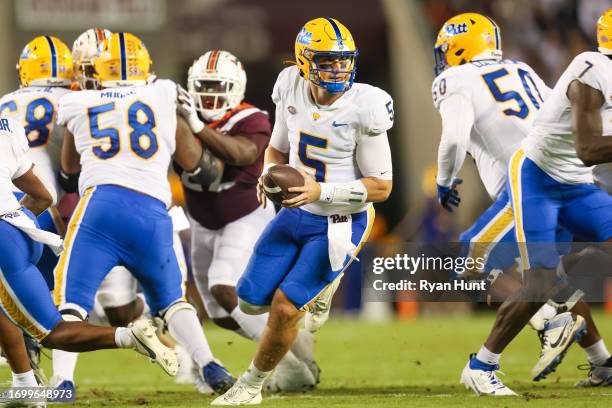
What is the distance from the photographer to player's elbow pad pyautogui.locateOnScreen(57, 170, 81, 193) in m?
6.05

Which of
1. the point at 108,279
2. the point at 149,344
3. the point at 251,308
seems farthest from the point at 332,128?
the point at 108,279

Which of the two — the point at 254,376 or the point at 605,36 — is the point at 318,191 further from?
the point at 605,36

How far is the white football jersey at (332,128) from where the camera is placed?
532 cm

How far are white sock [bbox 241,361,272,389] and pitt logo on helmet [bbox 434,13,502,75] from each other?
2.31m

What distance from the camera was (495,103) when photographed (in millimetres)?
6203

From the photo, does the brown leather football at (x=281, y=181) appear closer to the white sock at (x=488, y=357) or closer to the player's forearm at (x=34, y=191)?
the player's forearm at (x=34, y=191)

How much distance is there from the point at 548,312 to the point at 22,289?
283cm

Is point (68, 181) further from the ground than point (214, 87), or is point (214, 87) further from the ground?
point (214, 87)

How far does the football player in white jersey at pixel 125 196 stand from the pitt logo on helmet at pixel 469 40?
1.70 m

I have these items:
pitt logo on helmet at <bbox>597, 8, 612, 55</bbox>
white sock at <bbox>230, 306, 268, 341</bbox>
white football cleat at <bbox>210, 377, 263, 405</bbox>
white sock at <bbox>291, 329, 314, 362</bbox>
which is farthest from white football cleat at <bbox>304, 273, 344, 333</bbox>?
pitt logo on helmet at <bbox>597, 8, 612, 55</bbox>

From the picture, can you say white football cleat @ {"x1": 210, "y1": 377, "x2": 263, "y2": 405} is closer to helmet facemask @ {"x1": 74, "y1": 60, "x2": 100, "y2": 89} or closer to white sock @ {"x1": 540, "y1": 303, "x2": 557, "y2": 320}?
white sock @ {"x1": 540, "y1": 303, "x2": 557, "y2": 320}

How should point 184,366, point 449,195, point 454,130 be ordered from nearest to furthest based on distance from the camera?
1. point 454,130
2. point 449,195
3. point 184,366

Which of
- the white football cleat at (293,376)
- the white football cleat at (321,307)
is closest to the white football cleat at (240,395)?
the white football cleat at (321,307)

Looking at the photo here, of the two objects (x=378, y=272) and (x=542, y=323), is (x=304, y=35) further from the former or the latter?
(x=542, y=323)
